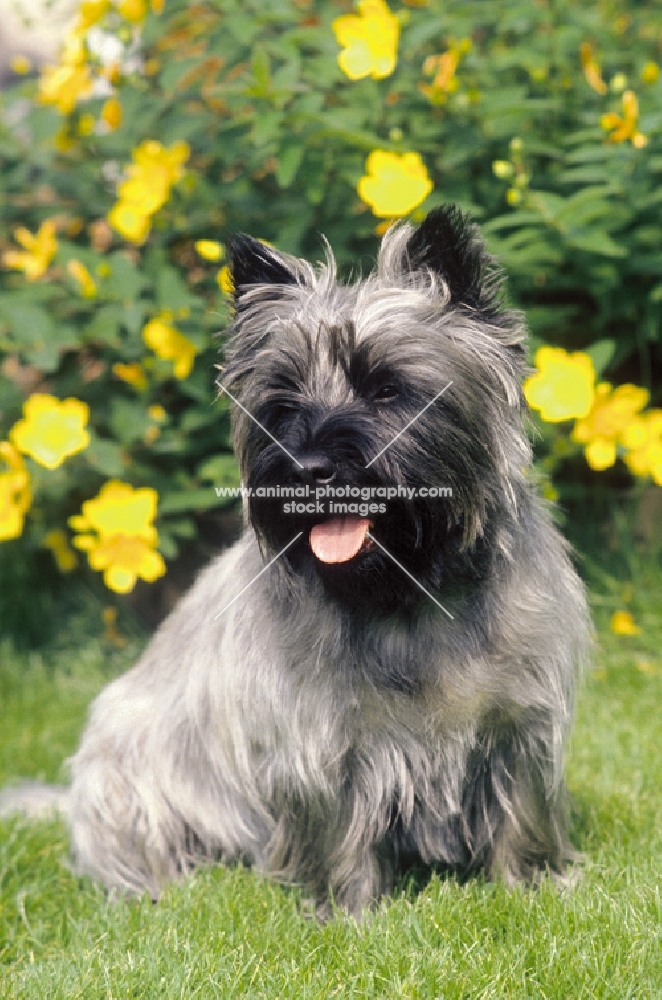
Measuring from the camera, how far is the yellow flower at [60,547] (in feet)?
14.5

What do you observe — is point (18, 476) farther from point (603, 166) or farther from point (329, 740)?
point (603, 166)

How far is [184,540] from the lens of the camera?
4492 mm

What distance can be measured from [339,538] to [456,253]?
2.06 ft

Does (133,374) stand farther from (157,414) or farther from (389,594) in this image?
(389,594)

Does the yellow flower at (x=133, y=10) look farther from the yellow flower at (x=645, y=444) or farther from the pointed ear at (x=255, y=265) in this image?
the yellow flower at (x=645, y=444)

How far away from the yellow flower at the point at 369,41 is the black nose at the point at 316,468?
1793mm

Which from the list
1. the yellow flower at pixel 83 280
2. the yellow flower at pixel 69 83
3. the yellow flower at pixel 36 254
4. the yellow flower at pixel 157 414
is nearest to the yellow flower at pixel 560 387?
the yellow flower at pixel 157 414

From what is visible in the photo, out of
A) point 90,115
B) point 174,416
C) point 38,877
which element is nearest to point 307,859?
point 38,877

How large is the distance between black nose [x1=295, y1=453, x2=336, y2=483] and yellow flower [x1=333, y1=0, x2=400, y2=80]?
1.79 m

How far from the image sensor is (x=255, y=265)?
8.53 feet

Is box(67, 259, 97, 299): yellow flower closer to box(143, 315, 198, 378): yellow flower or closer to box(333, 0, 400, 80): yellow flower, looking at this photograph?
box(143, 315, 198, 378): yellow flower

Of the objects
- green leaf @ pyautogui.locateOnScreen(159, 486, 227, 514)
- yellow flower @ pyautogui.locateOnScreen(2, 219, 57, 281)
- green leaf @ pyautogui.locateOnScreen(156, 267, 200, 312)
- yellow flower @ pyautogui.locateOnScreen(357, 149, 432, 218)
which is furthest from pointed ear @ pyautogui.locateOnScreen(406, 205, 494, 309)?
yellow flower @ pyautogui.locateOnScreen(2, 219, 57, 281)

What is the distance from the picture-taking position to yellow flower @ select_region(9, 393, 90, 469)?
3.88m

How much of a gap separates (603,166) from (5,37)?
3862 millimetres
